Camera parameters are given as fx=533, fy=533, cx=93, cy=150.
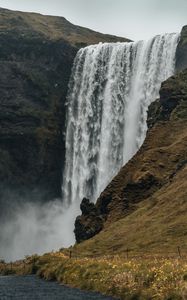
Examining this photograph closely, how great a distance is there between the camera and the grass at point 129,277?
37.1 metres

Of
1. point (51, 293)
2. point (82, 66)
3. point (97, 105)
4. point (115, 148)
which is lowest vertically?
point (51, 293)

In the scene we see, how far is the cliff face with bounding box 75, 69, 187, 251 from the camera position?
8180cm

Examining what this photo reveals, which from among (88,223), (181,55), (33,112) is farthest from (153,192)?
(33,112)

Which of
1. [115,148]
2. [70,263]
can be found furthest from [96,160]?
[70,263]

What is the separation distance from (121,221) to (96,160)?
2080 inches

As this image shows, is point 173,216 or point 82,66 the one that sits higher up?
point 82,66

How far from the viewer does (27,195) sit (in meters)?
152

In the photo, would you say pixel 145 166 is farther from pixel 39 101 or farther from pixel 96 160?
pixel 39 101

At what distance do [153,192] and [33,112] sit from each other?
67057 millimetres

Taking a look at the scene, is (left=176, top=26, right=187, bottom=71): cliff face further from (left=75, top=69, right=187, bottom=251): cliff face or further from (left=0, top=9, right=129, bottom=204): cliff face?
(left=0, top=9, right=129, bottom=204): cliff face

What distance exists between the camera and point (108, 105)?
149 m

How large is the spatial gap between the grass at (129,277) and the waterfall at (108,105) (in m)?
75.6

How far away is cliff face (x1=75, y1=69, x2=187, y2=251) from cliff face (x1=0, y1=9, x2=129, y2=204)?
40.9m

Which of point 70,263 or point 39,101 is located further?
point 39,101
